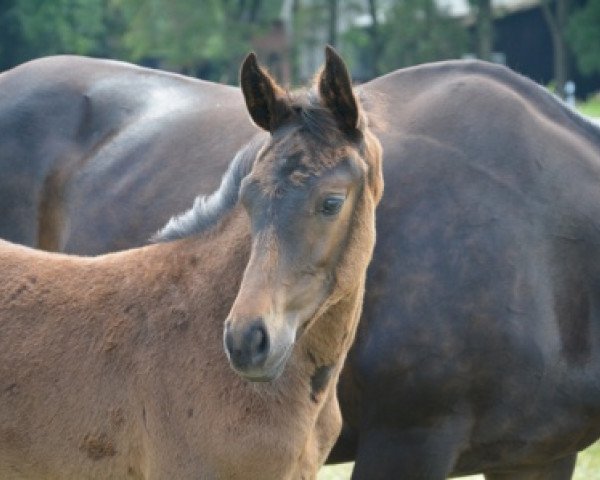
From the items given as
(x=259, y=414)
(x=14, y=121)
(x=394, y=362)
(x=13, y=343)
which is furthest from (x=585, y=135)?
(x=14, y=121)

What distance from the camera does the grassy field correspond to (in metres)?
6.49

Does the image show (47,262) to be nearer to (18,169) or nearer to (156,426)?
(156,426)

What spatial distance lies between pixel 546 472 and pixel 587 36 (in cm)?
3327

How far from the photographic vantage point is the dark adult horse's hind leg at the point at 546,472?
4777 millimetres

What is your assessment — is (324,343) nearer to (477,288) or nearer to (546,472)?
(477,288)

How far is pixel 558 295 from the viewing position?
14.9 ft

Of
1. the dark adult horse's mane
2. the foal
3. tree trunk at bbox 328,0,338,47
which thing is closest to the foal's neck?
the foal

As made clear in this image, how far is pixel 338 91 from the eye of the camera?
145 inches

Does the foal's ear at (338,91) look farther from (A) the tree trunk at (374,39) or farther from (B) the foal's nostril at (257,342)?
(A) the tree trunk at (374,39)

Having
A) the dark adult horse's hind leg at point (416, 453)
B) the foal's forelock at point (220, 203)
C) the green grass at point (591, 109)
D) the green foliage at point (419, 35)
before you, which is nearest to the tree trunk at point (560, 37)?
the green grass at point (591, 109)

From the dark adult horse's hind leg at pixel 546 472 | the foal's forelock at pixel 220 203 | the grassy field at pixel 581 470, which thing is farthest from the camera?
the grassy field at pixel 581 470


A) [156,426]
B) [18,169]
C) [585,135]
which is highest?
[585,135]

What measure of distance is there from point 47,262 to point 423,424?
140 cm

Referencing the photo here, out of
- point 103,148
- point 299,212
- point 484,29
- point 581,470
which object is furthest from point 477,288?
point 484,29
